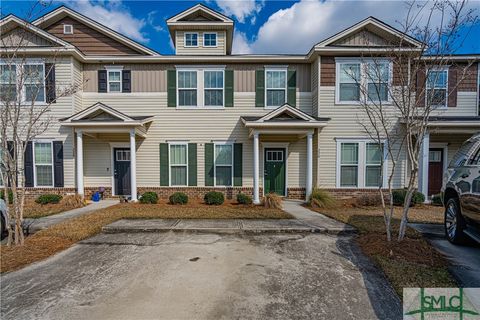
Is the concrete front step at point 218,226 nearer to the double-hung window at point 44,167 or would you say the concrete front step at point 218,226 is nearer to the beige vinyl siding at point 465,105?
the double-hung window at point 44,167

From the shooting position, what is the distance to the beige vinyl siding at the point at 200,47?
37.4ft

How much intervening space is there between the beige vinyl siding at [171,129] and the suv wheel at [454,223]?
7017 millimetres

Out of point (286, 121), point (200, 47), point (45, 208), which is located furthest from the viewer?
point (200, 47)

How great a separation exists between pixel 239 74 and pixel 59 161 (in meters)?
8.65

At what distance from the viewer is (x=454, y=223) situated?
15.4 ft

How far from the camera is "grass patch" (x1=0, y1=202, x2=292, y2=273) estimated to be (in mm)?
4204

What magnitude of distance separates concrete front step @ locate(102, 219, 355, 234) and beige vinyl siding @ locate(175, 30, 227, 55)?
27.4 ft

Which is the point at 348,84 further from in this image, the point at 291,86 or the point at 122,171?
the point at 122,171

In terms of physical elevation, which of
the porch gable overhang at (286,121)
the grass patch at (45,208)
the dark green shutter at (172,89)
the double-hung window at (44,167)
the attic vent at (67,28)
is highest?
the attic vent at (67,28)

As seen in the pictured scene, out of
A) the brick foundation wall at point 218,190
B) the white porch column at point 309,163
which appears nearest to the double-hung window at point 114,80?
the brick foundation wall at point 218,190

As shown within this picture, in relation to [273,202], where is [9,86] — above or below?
above

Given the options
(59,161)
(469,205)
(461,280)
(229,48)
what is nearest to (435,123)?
(469,205)

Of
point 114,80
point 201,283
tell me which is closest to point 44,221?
point 201,283

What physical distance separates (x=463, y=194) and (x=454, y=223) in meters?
0.74
